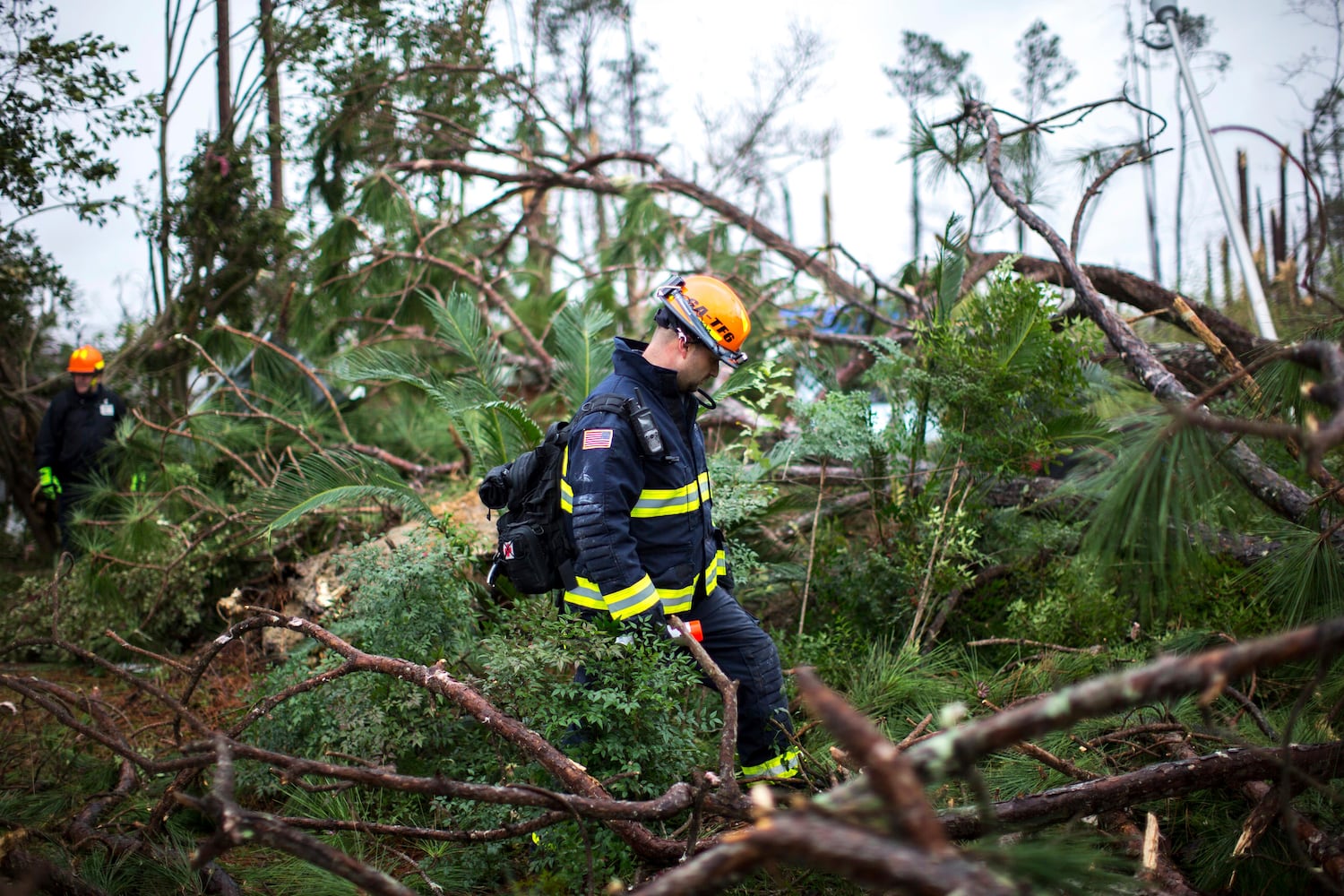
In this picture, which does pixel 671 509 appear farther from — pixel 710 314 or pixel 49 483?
pixel 49 483

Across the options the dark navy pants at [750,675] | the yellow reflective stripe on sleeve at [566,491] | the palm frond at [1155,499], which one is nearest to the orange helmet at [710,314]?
the yellow reflective stripe on sleeve at [566,491]

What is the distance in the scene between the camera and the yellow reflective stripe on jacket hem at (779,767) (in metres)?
3.00

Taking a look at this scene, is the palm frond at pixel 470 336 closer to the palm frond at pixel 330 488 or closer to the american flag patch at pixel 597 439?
the palm frond at pixel 330 488

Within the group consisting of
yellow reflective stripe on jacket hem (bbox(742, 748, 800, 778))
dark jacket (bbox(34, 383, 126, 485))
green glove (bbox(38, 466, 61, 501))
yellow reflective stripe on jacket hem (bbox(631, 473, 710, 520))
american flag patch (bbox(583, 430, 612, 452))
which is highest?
dark jacket (bbox(34, 383, 126, 485))

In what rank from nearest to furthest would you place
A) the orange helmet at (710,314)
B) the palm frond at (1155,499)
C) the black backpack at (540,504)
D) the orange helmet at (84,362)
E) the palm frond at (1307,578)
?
the palm frond at (1155,499) < the palm frond at (1307,578) < the black backpack at (540,504) < the orange helmet at (710,314) < the orange helmet at (84,362)

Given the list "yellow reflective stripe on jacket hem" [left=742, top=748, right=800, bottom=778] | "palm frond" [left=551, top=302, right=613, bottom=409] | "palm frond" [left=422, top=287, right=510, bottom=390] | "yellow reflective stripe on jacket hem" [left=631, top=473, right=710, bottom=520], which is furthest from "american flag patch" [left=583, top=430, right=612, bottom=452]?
"palm frond" [left=422, top=287, right=510, bottom=390]

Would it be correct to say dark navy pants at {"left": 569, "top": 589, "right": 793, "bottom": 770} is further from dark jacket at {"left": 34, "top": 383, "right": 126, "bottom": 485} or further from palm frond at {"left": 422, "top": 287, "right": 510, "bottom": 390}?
dark jacket at {"left": 34, "top": 383, "right": 126, "bottom": 485}

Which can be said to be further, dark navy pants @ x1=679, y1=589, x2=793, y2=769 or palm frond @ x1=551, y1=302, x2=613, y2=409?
palm frond @ x1=551, y1=302, x2=613, y2=409

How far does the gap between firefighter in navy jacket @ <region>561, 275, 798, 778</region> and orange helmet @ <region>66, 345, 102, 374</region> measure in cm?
531

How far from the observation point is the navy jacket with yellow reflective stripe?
2986mm

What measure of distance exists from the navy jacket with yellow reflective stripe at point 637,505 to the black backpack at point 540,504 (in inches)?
1.9

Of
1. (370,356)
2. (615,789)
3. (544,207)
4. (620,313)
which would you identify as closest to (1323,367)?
(615,789)

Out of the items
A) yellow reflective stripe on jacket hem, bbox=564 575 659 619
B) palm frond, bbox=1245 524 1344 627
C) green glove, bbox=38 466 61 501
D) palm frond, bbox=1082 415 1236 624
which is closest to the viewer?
palm frond, bbox=1082 415 1236 624

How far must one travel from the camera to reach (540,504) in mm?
3256
